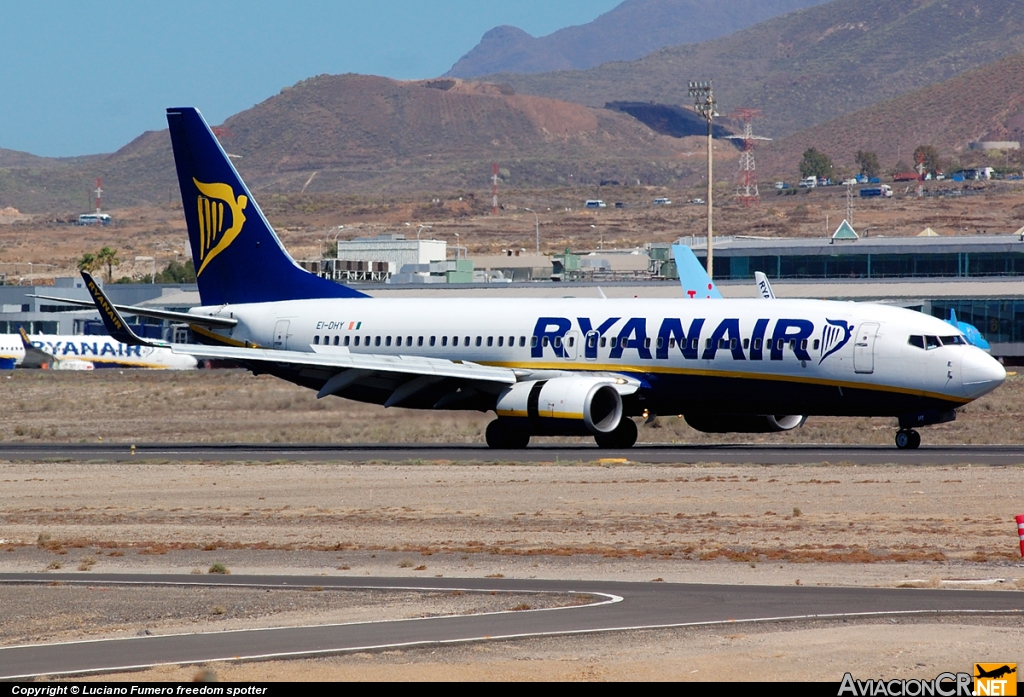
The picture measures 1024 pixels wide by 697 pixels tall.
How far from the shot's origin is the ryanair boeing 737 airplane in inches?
1535

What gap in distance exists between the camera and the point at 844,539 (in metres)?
24.3

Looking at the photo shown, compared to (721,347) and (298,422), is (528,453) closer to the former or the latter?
(721,347)

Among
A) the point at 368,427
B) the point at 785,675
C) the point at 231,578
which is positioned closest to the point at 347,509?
the point at 231,578

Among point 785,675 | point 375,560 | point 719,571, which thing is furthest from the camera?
point 375,560

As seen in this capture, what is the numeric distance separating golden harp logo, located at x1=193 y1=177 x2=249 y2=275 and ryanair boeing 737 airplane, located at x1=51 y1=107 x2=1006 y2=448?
1.7 inches

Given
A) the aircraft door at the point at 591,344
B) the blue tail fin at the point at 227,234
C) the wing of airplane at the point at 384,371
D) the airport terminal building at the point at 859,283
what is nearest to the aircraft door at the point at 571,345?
the aircraft door at the point at 591,344

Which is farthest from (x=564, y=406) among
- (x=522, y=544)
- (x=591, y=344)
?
(x=522, y=544)

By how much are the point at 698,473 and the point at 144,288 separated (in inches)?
3751

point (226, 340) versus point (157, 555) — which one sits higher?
point (226, 340)

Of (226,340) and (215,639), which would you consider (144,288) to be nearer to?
(226,340)

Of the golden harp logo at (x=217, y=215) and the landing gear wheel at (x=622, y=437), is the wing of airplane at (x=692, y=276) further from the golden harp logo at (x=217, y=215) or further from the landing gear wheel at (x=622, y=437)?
the golden harp logo at (x=217, y=215)

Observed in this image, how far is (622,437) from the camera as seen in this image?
43469 millimetres

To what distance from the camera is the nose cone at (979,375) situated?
37.8 m

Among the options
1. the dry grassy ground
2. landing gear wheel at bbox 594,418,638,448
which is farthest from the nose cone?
landing gear wheel at bbox 594,418,638,448
